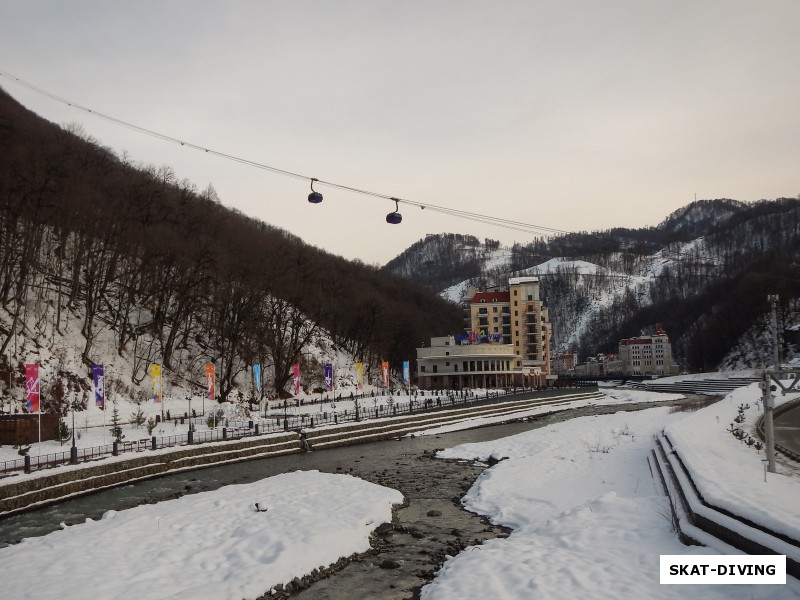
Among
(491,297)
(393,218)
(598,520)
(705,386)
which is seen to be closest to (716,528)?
(598,520)

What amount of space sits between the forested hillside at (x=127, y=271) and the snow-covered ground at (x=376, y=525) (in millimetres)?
35880

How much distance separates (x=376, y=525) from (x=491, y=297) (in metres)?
108

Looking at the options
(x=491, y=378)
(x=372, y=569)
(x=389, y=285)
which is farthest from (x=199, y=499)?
(x=389, y=285)

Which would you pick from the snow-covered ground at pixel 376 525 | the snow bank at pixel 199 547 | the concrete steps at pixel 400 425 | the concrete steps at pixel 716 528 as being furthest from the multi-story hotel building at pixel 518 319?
the concrete steps at pixel 716 528

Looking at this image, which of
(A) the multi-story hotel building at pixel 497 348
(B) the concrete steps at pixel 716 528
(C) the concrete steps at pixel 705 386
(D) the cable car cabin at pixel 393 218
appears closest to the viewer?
(B) the concrete steps at pixel 716 528

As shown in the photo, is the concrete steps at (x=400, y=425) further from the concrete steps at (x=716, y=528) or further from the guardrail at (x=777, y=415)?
the concrete steps at (x=716, y=528)

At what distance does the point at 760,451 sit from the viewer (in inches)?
938

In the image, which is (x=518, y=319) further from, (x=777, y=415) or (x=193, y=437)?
(x=193, y=437)

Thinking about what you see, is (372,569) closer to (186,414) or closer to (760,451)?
(760,451)

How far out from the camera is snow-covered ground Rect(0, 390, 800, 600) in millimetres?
12633

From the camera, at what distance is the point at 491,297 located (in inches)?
4936

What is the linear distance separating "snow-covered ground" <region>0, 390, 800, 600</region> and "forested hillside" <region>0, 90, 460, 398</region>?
118ft

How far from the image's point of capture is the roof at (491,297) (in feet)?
410

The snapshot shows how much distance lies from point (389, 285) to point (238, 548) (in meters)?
153
